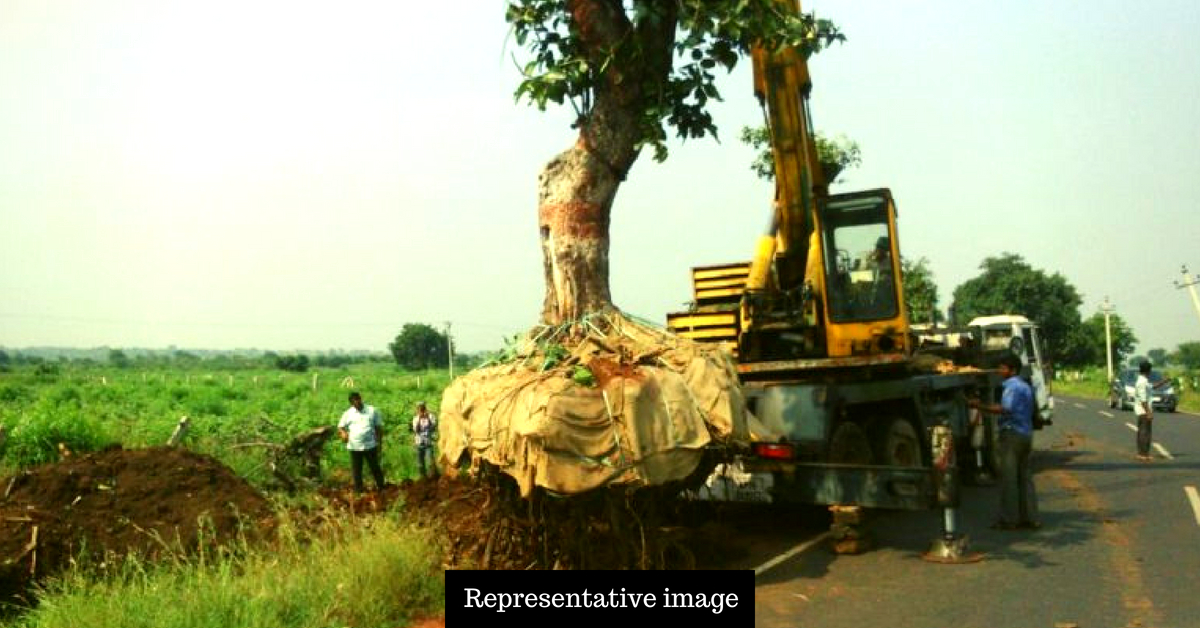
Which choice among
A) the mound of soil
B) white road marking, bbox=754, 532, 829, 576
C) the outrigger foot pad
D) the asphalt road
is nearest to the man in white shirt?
the asphalt road

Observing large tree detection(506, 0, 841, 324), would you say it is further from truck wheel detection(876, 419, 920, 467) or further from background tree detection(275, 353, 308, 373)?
background tree detection(275, 353, 308, 373)


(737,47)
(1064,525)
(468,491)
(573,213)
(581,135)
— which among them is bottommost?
(1064,525)

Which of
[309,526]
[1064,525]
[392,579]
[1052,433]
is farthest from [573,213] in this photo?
[1052,433]

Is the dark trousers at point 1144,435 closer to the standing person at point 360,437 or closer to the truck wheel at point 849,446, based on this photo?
the truck wheel at point 849,446

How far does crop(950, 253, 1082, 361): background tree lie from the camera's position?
202 ft

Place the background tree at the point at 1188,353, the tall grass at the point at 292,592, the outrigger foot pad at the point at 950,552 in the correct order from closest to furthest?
1. the tall grass at the point at 292,592
2. the outrigger foot pad at the point at 950,552
3. the background tree at the point at 1188,353

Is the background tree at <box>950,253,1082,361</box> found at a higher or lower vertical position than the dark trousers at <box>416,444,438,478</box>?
higher

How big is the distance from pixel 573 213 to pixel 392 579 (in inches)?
126

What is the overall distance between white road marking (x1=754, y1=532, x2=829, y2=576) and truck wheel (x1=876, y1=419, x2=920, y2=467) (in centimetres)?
121

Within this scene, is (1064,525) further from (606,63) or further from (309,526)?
(309,526)

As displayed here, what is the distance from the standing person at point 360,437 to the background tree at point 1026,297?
50454 mm

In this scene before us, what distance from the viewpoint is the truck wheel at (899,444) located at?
10805mm

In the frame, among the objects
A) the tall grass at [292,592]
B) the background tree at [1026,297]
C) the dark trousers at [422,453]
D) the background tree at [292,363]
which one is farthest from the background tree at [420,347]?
the tall grass at [292,592]

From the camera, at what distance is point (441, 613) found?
7.30m
